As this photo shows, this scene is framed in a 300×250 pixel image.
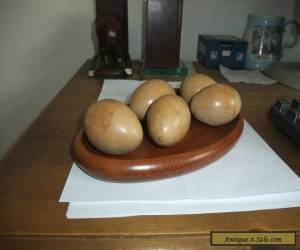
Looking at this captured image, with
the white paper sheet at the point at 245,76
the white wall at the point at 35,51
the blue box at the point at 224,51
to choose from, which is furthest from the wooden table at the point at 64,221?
the white wall at the point at 35,51

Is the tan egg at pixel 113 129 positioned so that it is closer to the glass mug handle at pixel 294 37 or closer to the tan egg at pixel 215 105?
the tan egg at pixel 215 105

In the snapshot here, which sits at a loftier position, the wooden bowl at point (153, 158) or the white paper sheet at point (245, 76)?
the wooden bowl at point (153, 158)

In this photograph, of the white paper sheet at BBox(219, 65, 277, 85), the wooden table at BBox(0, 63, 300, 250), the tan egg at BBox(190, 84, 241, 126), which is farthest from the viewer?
the white paper sheet at BBox(219, 65, 277, 85)

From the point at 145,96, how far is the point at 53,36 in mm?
614

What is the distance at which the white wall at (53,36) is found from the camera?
82 centimetres

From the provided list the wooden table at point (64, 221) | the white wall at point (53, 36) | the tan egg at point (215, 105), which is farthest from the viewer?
the white wall at point (53, 36)

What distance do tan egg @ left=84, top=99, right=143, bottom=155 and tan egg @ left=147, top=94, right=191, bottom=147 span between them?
0.02 m

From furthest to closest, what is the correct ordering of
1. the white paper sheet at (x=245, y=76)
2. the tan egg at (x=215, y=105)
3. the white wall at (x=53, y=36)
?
the white wall at (x=53, y=36) → the white paper sheet at (x=245, y=76) → the tan egg at (x=215, y=105)

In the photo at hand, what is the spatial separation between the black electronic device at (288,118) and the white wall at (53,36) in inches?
19.6

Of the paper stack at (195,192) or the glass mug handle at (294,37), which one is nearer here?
the paper stack at (195,192)

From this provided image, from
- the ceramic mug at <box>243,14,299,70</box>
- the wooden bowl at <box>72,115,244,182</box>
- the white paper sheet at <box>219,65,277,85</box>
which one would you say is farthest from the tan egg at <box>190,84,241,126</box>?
the ceramic mug at <box>243,14,299,70</box>

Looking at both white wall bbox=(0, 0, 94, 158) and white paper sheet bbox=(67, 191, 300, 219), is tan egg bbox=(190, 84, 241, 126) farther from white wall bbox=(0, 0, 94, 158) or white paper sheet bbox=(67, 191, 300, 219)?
white wall bbox=(0, 0, 94, 158)

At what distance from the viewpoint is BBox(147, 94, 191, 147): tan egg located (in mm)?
311

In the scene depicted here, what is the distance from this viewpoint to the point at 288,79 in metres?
0.64
